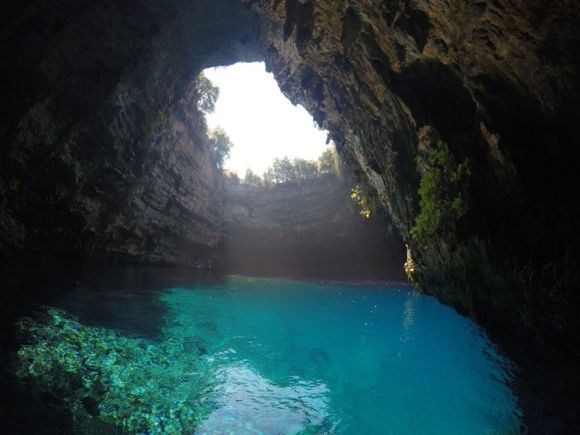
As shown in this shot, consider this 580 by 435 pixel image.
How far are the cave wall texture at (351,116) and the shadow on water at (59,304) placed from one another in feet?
7.78

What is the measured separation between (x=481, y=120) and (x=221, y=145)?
2602 cm

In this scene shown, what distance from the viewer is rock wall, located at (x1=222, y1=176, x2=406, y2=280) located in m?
30.0

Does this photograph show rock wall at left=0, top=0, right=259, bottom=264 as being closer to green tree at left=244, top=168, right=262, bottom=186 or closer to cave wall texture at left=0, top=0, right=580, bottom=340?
cave wall texture at left=0, top=0, right=580, bottom=340

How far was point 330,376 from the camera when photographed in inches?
293

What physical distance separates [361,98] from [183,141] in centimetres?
1508

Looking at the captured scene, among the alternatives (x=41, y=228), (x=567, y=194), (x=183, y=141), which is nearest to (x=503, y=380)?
(x=567, y=194)

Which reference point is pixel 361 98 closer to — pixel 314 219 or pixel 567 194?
pixel 567 194

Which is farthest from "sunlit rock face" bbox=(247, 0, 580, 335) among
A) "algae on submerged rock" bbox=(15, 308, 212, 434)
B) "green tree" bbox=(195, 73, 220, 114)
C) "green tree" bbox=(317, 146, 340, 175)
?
"green tree" bbox=(317, 146, 340, 175)

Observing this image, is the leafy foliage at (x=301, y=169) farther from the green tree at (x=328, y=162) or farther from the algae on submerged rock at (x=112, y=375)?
the algae on submerged rock at (x=112, y=375)

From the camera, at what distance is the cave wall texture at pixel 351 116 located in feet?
15.9

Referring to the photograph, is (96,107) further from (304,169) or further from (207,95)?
(304,169)

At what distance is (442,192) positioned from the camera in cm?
817

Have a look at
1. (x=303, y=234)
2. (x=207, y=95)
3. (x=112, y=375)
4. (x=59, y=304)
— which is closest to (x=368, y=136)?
(x=112, y=375)

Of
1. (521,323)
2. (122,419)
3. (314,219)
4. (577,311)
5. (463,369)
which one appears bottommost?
(463,369)
